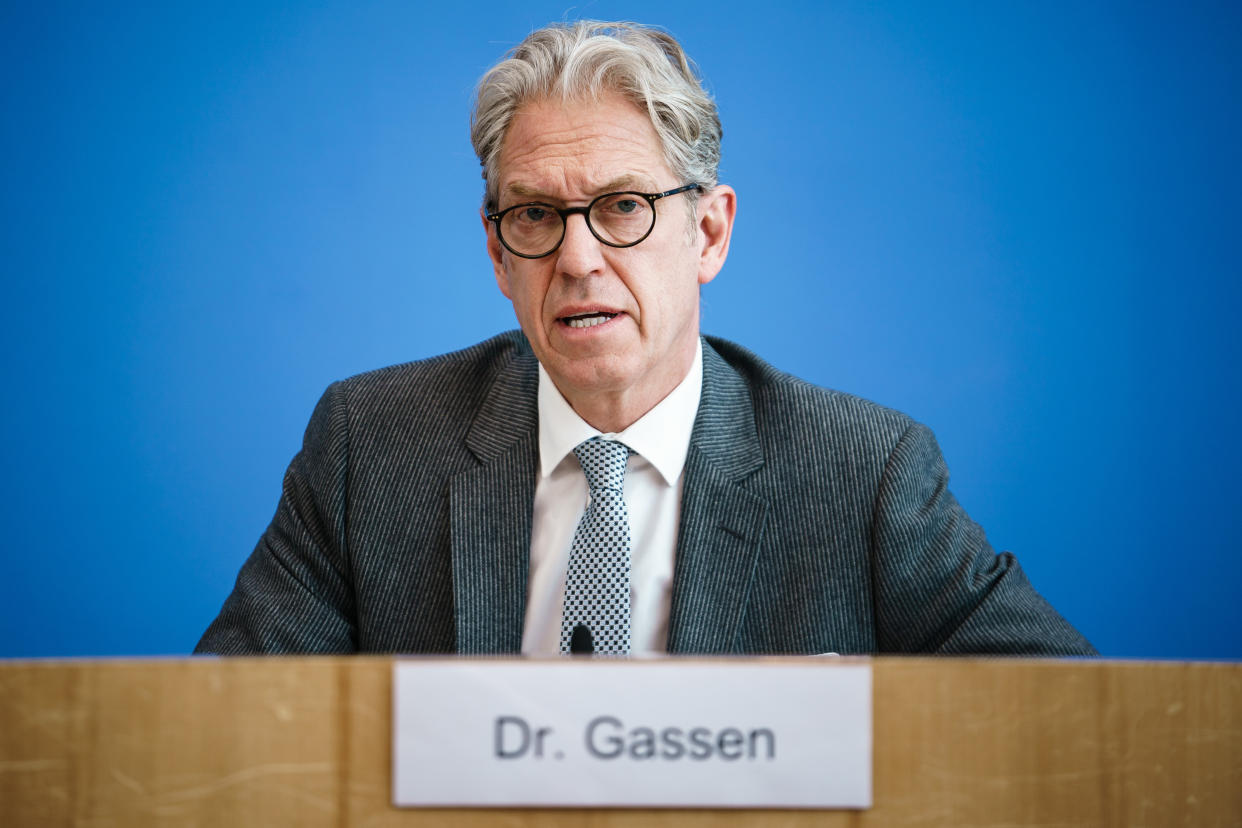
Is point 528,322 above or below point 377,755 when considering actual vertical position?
above

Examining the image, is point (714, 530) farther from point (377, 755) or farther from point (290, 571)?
point (377, 755)

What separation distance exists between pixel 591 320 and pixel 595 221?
0.45ft

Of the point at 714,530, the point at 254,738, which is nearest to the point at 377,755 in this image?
the point at 254,738

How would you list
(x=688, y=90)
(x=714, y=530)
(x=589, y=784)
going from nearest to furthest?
(x=589, y=784)
(x=714, y=530)
(x=688, y=90)

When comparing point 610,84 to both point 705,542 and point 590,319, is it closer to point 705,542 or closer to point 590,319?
point 590,319

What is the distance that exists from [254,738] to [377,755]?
0.07m

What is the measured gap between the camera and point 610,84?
151 cm

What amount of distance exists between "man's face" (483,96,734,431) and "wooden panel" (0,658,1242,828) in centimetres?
87

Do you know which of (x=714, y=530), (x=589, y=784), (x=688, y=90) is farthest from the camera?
(x=688, y=90)

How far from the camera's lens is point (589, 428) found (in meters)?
1.53

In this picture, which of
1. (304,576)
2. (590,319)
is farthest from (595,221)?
(304,576)

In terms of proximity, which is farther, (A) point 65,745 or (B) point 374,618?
(B) point 374,618

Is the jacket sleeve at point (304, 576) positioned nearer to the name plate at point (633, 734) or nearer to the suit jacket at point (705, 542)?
the suit jacket at point (705, 542)

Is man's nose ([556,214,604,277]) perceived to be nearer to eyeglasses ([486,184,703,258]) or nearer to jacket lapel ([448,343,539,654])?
eyeglasses ([486,184,703,258])
